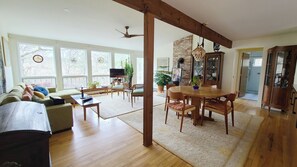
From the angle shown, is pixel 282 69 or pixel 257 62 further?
pixel 257 62

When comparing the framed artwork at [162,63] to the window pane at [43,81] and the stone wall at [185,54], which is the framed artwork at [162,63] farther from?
the window pane at [43,81]

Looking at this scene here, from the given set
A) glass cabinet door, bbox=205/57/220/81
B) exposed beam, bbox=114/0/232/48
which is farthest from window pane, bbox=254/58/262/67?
exposed beam, bbox=114/0/232/48

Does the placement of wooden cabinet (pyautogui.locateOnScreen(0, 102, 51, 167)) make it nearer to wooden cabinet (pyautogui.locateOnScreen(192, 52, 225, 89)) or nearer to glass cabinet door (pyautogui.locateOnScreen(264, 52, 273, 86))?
wooden cabinet (pyautogui.locateOnScreen(192, 52, 225, 89))

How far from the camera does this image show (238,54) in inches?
188

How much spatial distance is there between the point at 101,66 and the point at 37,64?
240 centimetres

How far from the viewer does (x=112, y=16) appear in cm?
335

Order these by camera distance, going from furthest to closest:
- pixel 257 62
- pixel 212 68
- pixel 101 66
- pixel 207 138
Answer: pixel 101 66, pixel 257 62, pixel 212 68, pixel 207 138

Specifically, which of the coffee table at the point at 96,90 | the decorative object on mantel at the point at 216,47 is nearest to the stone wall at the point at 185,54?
the decorative object on mantel at the point at 216,47

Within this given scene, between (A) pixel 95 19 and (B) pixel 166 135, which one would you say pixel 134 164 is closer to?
(B) pixel 166 135

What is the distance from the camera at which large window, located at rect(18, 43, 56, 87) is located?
446 centimetres

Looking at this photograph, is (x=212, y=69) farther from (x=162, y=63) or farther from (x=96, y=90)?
(x=96, y=90)

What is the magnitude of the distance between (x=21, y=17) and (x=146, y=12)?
11.1 ft

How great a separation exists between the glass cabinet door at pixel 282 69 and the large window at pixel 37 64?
7.32 meters

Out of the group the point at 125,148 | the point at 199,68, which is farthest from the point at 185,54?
the point at 125,148
